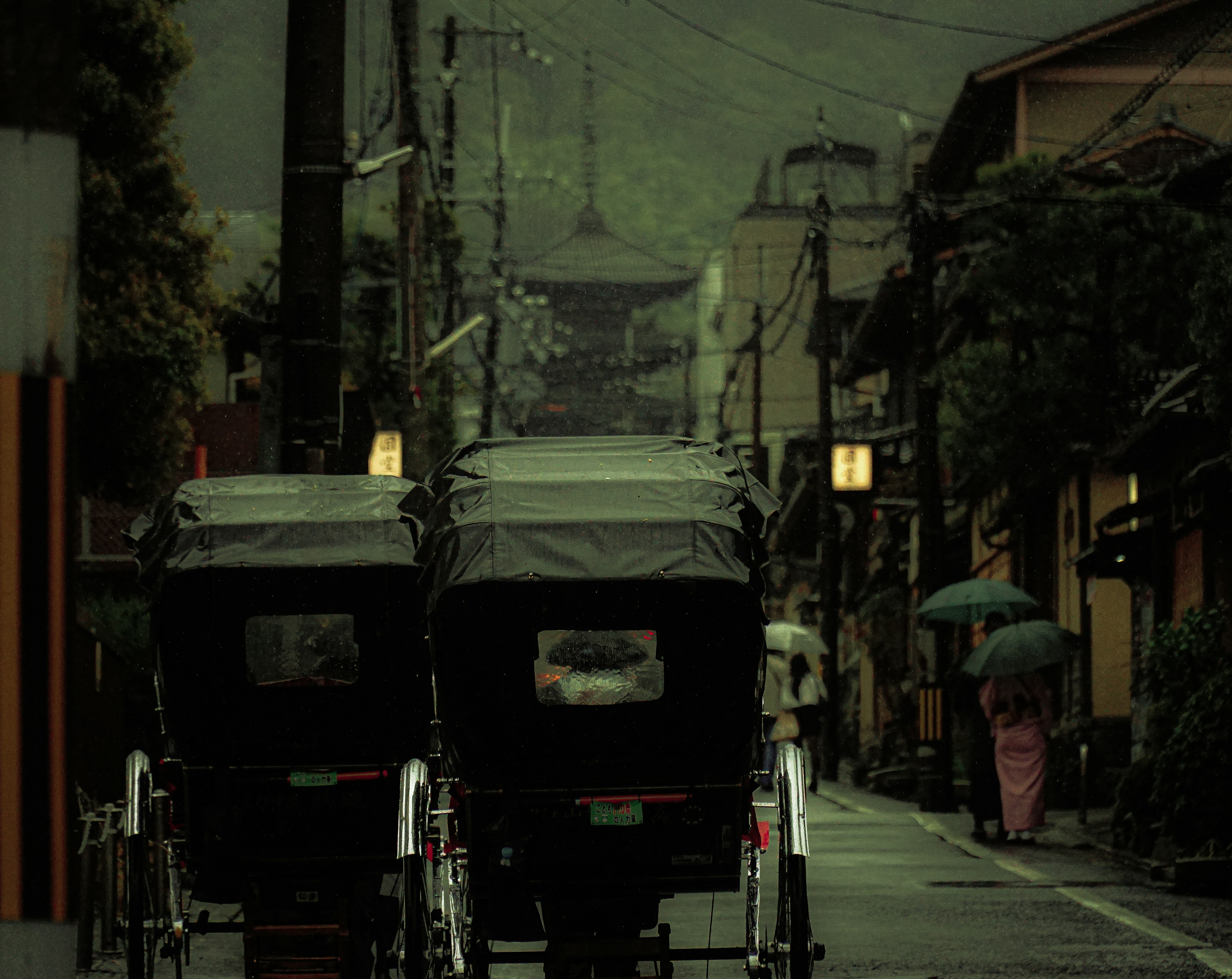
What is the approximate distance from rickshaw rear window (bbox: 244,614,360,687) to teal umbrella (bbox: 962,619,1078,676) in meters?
10.6

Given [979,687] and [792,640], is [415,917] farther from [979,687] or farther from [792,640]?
[792,640]

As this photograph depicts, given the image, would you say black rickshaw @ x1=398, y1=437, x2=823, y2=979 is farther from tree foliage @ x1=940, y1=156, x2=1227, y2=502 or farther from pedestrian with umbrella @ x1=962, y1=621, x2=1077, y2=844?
tree foliage @ x1=940, y1=156, x2=1227, y2=502

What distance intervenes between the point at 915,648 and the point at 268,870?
3290cm

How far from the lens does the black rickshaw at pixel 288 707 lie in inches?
347

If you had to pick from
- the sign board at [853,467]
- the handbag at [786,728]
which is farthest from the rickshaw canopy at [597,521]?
the sign board at [853,467]

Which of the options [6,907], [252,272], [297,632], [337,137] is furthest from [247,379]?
[6,907]

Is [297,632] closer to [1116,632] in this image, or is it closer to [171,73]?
[171,73]

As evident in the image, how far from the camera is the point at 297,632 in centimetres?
928

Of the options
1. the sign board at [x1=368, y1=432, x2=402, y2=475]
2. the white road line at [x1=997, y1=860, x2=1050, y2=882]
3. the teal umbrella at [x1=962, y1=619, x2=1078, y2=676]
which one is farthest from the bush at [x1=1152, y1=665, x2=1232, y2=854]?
the sign board at [x1=368, y1=432, x2=402, y2=475]

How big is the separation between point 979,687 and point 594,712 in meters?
13.6

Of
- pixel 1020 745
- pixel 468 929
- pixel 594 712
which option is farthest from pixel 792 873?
pixel 1020 745

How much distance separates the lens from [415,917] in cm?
750

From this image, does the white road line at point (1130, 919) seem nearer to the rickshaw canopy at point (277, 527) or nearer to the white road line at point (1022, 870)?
the white road line at point (1022, 870)

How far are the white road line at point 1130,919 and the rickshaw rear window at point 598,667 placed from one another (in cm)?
381
